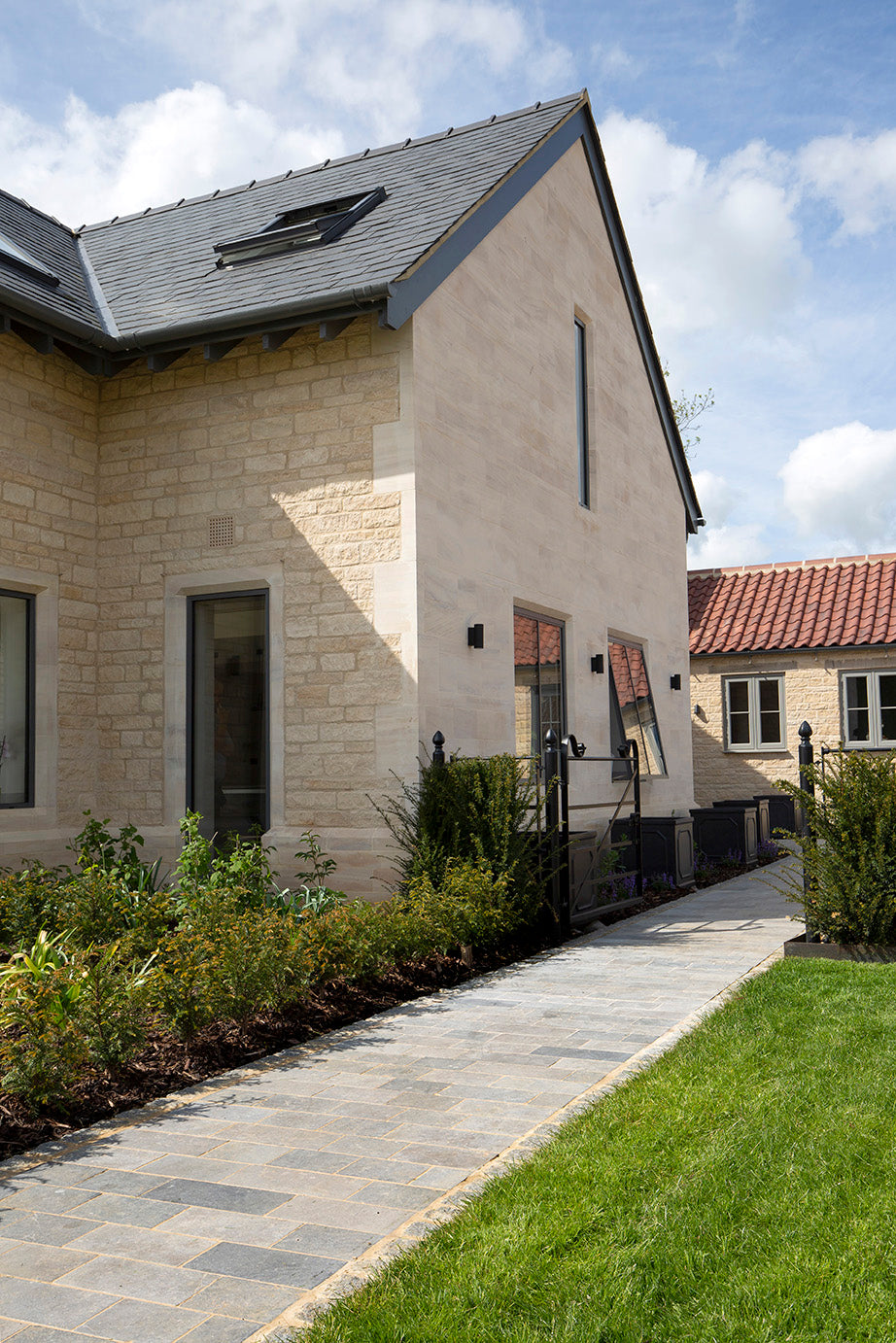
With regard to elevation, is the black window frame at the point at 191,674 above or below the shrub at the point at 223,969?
above

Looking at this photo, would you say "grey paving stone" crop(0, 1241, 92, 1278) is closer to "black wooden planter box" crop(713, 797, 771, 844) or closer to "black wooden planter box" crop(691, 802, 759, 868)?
"black wooden planter box" crop(691, 802, 759, 868)

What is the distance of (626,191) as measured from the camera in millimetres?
15188

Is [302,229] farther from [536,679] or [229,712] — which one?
[536,679]

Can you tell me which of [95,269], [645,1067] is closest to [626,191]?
[95,269]

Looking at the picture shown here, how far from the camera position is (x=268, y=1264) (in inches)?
124

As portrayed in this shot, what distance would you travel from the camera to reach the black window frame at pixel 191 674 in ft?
31.8

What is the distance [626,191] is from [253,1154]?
14.0 m

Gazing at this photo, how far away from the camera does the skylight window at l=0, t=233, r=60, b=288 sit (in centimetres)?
1012

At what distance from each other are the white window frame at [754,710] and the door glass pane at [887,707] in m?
1.59

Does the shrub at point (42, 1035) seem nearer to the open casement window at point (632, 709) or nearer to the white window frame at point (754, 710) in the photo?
the open casement window at point (632, 709)

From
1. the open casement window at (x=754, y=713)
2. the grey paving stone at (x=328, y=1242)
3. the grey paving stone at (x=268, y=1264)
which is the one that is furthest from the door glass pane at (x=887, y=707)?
the grey paving stone at (x=268, y=1264)

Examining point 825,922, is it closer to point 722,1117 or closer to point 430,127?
point 722,1117

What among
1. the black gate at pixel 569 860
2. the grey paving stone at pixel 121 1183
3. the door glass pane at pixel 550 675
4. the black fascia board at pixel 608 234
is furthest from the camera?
the door glass pane at pixel 550 675

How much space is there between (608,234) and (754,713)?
30.4ft
